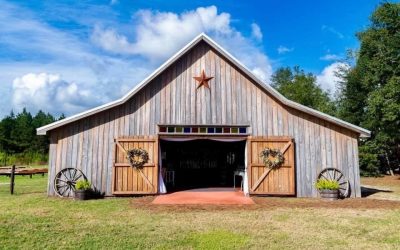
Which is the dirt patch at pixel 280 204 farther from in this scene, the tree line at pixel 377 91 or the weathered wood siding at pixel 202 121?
the tree line at pixel 377 91

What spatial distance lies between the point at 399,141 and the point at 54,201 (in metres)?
24.2

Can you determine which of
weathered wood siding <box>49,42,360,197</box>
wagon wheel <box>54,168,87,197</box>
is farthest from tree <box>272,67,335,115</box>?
wagon wheel <box>54,168,87,197</box>

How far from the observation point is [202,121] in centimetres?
1288

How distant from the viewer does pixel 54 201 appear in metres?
11.3

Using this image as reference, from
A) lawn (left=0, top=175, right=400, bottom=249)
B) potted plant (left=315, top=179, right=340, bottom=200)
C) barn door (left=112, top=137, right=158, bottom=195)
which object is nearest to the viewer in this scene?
lawn (left=0, top=175, right=400, bottom=249)

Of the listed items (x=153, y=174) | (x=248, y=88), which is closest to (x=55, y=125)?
(x=153, y=174)

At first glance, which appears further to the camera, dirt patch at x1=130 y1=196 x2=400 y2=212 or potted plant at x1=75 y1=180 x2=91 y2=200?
potted plant at x1=75 y1=180 x2=91 y2=200

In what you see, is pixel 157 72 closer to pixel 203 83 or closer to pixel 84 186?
pixel 203 83

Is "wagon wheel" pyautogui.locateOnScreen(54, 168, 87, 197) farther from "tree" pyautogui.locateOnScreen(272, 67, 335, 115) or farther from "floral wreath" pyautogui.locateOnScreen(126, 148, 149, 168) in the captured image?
"tree" pyautogui.locateOnScreen(272, 67, 335, 115)

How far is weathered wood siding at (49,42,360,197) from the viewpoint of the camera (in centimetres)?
1255

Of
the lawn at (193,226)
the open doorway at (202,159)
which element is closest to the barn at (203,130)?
the lawn at (193,226)

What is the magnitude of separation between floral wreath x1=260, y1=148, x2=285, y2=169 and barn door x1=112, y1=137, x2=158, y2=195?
3.79m

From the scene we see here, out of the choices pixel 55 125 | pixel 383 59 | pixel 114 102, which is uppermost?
Result: pixel 383 59

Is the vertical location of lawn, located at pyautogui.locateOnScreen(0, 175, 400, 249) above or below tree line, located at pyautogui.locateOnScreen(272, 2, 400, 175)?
below
